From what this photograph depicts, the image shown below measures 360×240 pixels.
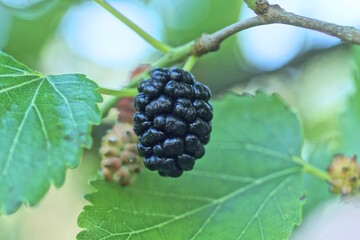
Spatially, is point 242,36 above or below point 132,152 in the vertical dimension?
above

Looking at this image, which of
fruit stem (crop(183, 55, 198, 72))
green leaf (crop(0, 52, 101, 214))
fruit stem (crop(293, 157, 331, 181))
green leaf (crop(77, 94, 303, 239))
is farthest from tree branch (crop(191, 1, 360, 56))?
fruit stem (crop(293, 157, 331, 181))

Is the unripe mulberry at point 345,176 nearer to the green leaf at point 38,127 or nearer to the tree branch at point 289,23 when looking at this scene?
the tree branch at point 289,23

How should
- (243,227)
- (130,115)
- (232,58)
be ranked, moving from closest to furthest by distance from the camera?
(243,227) → (130,115) → (232,58)

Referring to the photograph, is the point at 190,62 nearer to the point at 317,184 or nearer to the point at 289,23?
the point at 289,23

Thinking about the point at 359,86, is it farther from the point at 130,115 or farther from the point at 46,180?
the point at 46,180

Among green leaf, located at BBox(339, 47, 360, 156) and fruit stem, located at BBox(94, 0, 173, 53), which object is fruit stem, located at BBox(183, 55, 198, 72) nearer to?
fruit stem, located at BBox(94, 0, 173, 53)

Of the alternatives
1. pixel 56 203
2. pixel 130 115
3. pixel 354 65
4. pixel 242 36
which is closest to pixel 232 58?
pixel 242 36

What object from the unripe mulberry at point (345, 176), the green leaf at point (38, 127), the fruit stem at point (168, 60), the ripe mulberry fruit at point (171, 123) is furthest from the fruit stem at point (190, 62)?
the unripe mulberry at point (345, 176)
